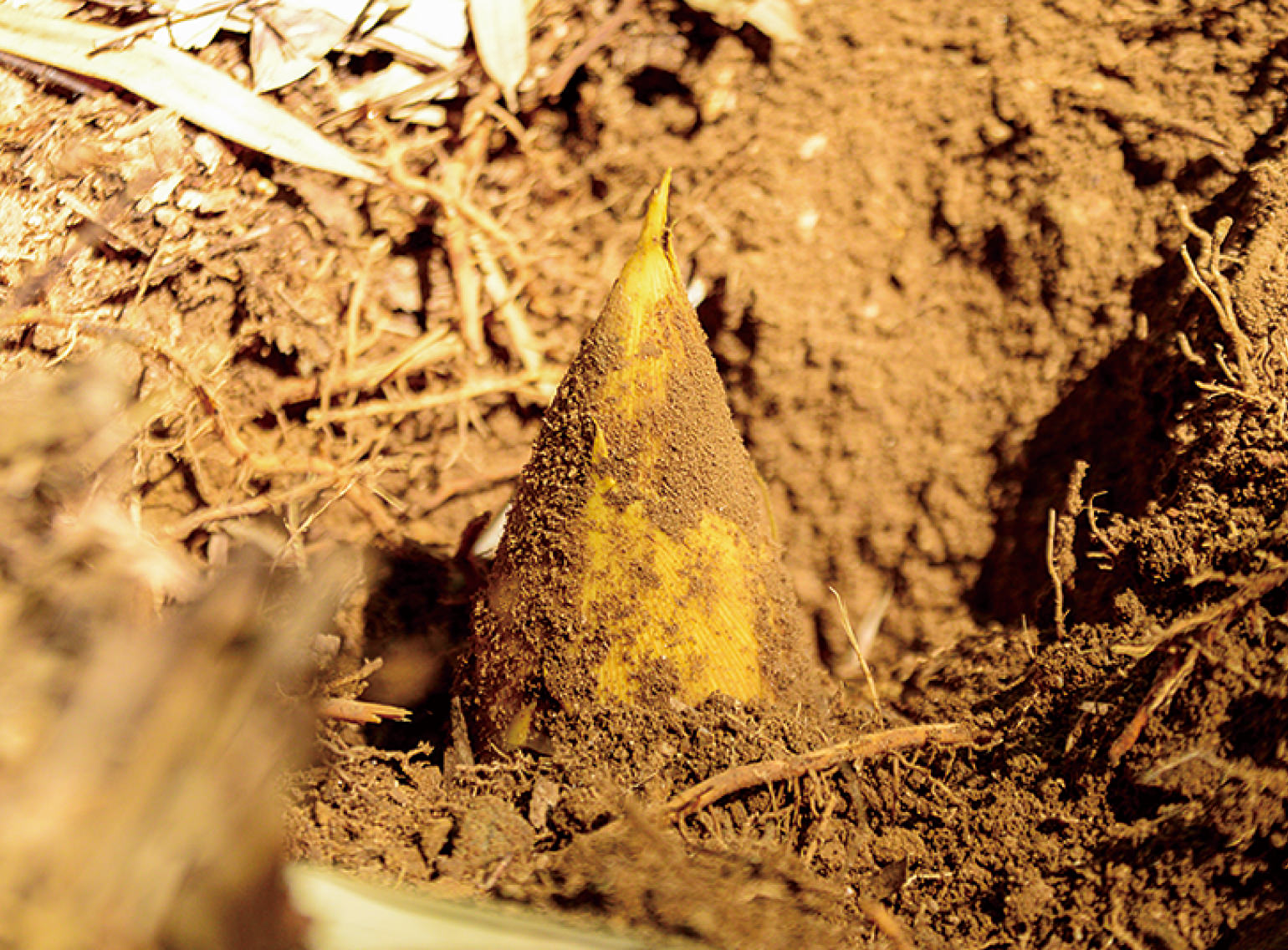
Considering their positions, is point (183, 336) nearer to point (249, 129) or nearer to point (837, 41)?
point (249, 129)

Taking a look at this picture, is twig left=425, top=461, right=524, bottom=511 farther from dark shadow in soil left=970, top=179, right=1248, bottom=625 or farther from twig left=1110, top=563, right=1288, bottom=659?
twig left=1110, top=563, right=1288, bottom=659

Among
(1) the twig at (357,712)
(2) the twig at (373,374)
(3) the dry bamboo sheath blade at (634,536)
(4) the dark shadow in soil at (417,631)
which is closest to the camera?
(3) the dry bamboo sheath blade at (634,536)

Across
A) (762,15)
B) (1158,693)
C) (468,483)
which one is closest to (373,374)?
(468,483)

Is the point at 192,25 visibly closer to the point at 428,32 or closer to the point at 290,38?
the point at 290,38

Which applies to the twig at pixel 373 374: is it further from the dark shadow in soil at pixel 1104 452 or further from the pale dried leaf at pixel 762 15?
the dark shadow in soil at pixel 1104 452

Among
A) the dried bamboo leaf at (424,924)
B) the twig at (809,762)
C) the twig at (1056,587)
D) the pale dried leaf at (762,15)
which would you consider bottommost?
the twig at (809,762)

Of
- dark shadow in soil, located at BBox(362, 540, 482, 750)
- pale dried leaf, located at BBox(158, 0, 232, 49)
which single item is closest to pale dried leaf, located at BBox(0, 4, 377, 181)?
pale dried leaf, located at BBox(158, 0, 232, 49)

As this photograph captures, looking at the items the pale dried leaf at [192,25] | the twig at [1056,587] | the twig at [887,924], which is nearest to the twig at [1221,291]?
the twig at [1056,587]

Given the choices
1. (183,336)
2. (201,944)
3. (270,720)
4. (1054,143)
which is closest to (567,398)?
(270,720)
